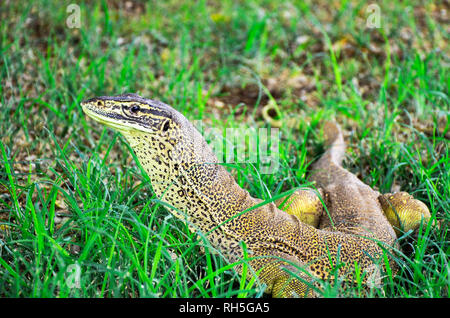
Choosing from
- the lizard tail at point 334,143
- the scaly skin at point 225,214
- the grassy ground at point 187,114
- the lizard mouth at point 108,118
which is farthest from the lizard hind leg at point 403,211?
the lizard mouth at point 108,118

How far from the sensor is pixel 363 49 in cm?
671

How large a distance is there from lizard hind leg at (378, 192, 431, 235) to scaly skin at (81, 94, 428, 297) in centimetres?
31

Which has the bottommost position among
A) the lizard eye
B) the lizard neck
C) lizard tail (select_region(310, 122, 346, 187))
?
lizard tail (select_region(310, 122, 346, 187))

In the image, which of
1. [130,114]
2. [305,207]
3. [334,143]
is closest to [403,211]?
[305,207]

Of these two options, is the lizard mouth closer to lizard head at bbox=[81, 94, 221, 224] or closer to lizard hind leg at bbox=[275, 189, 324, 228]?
lizard head at bbox=[81, 94, 221, 224]

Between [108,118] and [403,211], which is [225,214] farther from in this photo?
[403,211]

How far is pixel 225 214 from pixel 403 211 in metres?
1.48

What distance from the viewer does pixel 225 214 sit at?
329 centimetres

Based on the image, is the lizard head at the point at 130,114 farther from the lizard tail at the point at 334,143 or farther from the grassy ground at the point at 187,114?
the lizard tail at the point at 334,143

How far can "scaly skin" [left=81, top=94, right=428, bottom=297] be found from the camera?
2.98 meters

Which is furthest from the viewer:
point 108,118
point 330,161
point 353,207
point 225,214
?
point 330,161

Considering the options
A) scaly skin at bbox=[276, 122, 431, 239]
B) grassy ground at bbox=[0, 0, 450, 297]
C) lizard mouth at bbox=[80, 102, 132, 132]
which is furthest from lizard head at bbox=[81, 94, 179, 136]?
scaly skin at bbox=[276, 122, 431, 239]

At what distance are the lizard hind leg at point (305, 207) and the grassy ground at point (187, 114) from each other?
0.22 metres

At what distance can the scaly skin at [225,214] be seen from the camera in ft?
9.77
